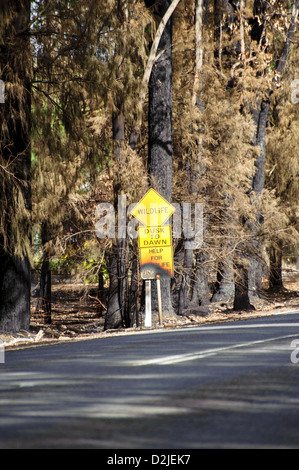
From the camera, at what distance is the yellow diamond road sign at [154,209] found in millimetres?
16891

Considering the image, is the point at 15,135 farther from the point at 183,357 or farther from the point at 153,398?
the point at 153,398

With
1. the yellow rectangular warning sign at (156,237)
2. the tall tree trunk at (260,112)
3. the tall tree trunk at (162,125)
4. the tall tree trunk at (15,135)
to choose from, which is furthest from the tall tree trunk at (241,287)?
the tall tree trunk at (15,135)

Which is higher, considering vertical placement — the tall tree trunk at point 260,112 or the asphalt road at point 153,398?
the tall tree trunk at point 260,112

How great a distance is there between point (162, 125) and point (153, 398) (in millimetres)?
16008

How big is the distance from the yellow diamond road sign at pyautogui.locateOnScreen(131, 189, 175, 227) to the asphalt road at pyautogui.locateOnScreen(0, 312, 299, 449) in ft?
22.4

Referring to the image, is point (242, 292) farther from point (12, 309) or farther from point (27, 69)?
point (27, 69)

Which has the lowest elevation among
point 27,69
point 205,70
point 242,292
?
point 242,292

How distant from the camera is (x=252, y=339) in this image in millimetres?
11289

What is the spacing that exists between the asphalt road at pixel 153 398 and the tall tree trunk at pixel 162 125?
11035 mm

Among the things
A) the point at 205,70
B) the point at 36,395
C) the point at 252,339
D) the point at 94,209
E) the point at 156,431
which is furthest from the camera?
the point at 205,70

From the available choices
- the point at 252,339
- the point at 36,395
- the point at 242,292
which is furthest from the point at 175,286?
the point at 36,395

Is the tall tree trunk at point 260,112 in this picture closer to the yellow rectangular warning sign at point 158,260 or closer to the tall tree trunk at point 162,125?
the tall tree trunk at point 162,125

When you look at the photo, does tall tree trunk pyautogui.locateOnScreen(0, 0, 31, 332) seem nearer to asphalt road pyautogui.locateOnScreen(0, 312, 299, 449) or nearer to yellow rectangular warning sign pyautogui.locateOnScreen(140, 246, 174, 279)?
yellow rectangular warning sign pyautogui.locateOnScreen(140, 246, 174, 279)

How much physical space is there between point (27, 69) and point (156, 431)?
12150mm
